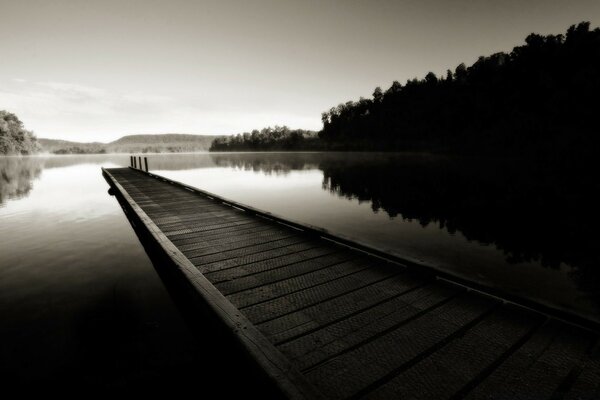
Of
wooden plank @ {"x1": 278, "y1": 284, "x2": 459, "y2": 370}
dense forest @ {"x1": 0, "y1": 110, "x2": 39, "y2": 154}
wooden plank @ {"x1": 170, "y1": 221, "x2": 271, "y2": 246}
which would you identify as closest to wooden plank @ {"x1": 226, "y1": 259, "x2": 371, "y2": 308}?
wooden plank @ {"x1": 278, "y1": 284, "x2": 459, "y2": 370}

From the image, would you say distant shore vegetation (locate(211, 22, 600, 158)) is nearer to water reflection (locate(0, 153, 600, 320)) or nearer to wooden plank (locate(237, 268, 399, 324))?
water reflection (locate(0, 153, 600, 320))

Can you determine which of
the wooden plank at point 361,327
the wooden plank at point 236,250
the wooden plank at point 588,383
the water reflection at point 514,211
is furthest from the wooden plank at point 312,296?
the water reflection at point 514,211

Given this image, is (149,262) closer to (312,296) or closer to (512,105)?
(312,296)

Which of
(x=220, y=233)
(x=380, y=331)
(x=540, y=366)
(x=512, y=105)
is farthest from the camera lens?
(x=512, y=105)

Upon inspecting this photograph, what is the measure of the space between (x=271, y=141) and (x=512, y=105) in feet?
345

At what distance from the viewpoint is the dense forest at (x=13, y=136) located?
72.6 metres

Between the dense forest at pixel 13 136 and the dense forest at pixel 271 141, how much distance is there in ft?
285

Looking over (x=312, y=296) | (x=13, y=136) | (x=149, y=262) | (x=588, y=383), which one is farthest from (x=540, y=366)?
(x=13, y=136)

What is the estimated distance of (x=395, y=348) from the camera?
2977 mm

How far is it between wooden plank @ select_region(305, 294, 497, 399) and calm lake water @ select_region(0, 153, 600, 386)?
565mm

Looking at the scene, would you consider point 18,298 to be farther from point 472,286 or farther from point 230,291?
point 472,286

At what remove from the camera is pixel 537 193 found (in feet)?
55.3

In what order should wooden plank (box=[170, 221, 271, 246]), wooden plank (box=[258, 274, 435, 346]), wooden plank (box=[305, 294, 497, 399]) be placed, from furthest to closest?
wooden plank (box=[170, 221, 271, 246]), wooden plank (box=[258, 274, 435, 346]), wooden plank (box=[305, 294, 497, 399])

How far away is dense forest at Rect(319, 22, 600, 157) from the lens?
1678 inches
